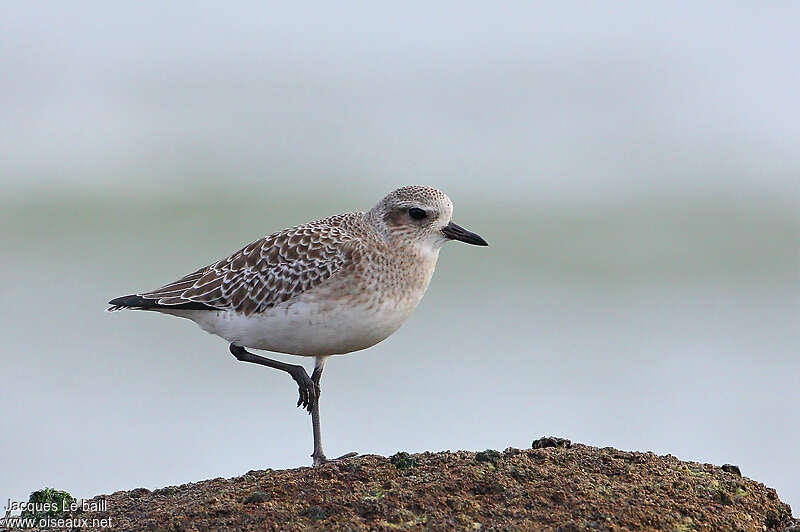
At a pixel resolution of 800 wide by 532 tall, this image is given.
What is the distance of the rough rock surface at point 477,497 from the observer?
17.2 feet

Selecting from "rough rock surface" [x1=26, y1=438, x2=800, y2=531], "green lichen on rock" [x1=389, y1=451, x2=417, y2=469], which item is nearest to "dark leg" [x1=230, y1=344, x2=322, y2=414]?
"rough rock surface" [x1=26, y1=438, x2=800, y2=531]

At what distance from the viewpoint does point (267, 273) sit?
7750mm

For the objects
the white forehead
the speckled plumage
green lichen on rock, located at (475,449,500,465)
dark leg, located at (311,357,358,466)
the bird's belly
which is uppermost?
the white forehead

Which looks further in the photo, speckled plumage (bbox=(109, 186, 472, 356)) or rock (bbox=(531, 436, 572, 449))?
speckled plumage (bbox=(109, 186, 472, 356))

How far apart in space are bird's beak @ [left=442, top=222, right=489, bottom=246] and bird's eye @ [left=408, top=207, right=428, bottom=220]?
0.19 m

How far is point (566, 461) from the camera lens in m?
5.97

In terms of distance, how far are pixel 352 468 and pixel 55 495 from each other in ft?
5.57

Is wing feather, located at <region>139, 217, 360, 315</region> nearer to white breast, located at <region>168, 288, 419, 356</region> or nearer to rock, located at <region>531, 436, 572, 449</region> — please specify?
white breast, located at <region>168, 288, 419, 356</region>

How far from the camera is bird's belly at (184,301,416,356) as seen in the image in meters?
7.29

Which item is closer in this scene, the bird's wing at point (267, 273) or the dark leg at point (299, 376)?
the bird's wing at point (267, 273)

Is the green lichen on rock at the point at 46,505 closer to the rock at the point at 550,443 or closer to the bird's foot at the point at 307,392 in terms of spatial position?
the bird's foot at the point at 307,392

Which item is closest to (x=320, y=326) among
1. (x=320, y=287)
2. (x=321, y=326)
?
(x=321, y=326)

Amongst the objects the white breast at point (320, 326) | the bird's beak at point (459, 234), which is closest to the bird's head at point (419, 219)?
the bird's beak at point (459, 234)

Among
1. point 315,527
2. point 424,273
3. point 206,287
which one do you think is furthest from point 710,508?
point 206,287
